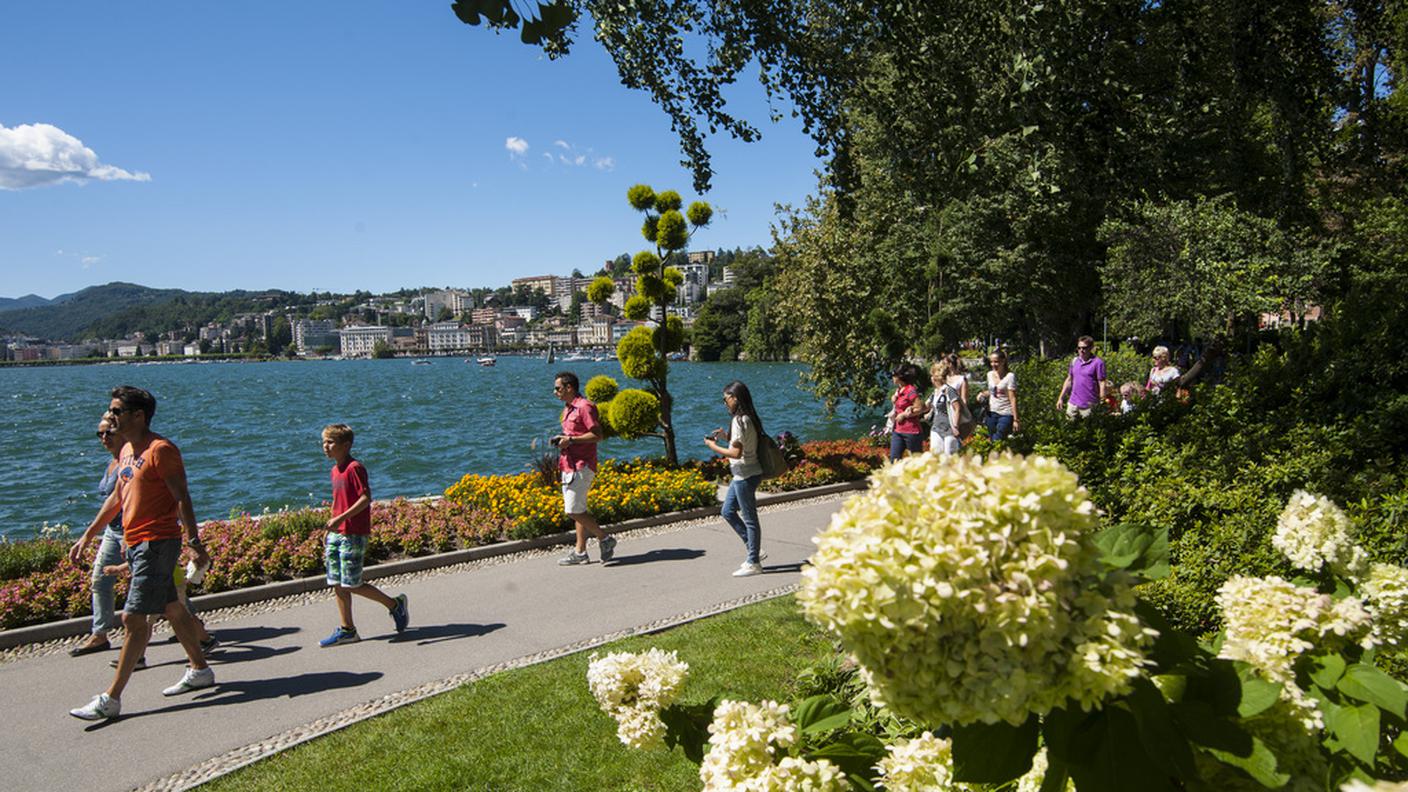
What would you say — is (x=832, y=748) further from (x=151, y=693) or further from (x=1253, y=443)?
(x=151, y=693)

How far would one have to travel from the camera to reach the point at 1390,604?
176 centimetres

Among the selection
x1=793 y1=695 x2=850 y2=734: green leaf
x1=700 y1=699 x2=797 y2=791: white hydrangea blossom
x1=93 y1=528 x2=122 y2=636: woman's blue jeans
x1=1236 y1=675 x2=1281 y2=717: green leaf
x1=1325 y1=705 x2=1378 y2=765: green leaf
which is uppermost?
x1=1236 y1=675 x2=1281 y2=717: green leaf

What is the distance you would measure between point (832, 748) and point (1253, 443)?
3704mm

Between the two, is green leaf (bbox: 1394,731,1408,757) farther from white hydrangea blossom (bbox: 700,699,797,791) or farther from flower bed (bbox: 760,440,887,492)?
flower bed (bbox: 760,440,887,492)

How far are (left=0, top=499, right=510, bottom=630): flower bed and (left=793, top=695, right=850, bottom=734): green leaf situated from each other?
8.02 m

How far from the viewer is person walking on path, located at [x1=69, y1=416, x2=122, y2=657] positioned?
6.27 meters

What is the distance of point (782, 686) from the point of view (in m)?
5.34

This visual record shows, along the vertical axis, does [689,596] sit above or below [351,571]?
below

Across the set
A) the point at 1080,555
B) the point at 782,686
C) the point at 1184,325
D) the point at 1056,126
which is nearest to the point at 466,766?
the point at 782,686

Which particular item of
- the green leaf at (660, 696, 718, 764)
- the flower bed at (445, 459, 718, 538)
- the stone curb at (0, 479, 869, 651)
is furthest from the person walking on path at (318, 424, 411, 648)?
the green leaf at (660, 696, 718, 764)

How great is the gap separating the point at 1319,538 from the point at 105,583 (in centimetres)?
767

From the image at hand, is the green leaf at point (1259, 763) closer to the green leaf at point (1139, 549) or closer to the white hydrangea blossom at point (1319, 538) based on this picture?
the green leaf at point (1139, 549)

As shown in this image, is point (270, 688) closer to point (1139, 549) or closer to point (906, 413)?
point (1139, 549)

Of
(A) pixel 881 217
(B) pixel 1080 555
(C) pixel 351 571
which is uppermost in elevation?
(A) pixel 881 217
